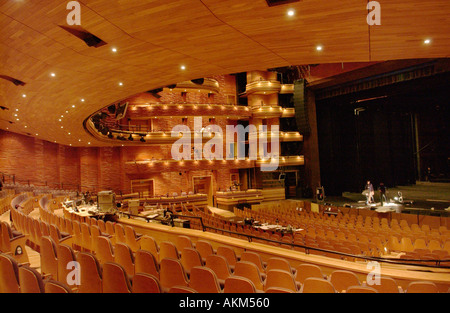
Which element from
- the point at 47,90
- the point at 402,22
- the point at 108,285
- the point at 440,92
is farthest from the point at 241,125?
the point at 108,285

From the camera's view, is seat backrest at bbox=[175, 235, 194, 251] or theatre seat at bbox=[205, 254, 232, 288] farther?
seat backrest at bbox=[175, 235, 194, 251]

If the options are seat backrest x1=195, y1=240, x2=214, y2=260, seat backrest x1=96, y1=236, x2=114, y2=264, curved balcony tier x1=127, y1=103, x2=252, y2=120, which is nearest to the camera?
seat backrest x1=96, y1=236, x2=114, y2=264

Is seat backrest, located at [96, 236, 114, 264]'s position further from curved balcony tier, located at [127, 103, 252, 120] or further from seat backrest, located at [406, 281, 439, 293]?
curved balcony tier, located at [127, 103, 252, 120]

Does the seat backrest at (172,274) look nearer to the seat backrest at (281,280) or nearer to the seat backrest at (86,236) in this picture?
the seat backrest at (281,280)

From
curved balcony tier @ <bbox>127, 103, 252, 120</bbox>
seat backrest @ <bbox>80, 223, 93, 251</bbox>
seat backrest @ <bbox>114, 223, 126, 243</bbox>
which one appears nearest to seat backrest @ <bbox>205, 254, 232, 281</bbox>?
seat backrest @ <bbox>114, 223, 126, 243</bbox>

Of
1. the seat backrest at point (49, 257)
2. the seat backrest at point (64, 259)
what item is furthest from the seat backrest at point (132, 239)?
the seat backrest at point (64, 259)

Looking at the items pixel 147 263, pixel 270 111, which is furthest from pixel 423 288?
pixel 270 111

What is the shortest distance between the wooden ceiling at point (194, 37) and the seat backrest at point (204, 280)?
2.81 m

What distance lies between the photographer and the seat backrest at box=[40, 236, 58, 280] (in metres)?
3.65

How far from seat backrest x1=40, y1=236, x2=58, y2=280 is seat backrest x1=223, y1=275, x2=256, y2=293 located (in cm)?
229

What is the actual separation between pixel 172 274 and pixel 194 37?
3246 millimetres
